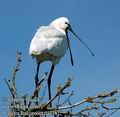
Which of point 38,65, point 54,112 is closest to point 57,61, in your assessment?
point 38,65

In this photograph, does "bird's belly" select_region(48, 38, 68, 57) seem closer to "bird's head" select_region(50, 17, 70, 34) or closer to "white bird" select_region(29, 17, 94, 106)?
"white bird" select_region(29, 17, 94, 106)

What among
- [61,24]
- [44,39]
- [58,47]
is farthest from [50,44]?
[61,24]

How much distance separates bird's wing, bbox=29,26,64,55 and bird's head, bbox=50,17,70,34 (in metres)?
0.37

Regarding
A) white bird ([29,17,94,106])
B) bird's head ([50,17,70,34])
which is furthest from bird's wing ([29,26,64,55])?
bird's head ([50,17,70,34])

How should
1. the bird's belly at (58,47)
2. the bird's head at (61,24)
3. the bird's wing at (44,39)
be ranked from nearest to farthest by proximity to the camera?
1. the bird's wing at (44,39)
2. the bird's belly at (58,47)
3. the bird's head at (61,24)

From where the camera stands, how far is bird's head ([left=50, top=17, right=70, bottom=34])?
1271cm

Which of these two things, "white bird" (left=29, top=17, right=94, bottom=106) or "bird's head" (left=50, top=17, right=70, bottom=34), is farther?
"bird's head" (left=50, top=17, right=70, bottom=34)

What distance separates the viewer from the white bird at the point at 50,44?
11.4m

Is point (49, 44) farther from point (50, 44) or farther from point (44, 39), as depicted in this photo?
point (44, 39)

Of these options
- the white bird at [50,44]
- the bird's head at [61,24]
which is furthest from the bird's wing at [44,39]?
the bird's head at [61,24]

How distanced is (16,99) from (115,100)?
1.40 metres

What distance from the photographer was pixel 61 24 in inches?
501

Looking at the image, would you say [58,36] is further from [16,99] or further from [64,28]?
[16,99]

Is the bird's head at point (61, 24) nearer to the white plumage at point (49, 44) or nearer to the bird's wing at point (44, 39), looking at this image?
the white plumage at point (49, 44)
